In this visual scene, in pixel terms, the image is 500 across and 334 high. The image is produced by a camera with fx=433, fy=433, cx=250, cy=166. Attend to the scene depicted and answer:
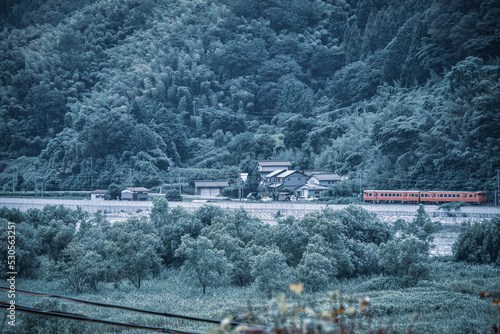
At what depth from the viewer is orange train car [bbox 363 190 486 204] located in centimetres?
2102

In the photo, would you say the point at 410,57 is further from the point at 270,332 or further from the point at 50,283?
the point at 270,332

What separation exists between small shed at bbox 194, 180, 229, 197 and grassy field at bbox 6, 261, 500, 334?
14.4m

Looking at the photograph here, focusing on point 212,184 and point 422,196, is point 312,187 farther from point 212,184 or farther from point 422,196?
point 212,184

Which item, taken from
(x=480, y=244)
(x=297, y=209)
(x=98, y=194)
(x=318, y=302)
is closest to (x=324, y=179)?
(x=297, y=209)

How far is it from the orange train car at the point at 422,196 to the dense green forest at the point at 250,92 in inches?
61.9

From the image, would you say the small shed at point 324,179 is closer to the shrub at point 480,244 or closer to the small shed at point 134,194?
the small shed at point 134,194

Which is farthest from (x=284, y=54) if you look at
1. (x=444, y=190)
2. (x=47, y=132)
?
(x=444, y=190)

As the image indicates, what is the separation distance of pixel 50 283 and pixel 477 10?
106ft

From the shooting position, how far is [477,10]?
31.1 m

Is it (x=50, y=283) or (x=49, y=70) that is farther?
(x=49, y=70)

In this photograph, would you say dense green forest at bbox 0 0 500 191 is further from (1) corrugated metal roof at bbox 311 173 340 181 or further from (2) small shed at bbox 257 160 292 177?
(1) corrugated metal roof at bbox 311 173 340 181

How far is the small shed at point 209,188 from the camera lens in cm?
2783

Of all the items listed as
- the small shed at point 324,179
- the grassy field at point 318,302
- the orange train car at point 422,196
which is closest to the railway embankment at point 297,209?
the orange train car at point 422,196

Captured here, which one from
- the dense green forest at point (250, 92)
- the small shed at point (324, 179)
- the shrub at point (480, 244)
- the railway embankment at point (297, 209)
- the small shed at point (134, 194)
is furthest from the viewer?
the small shed at point (134, 194)
